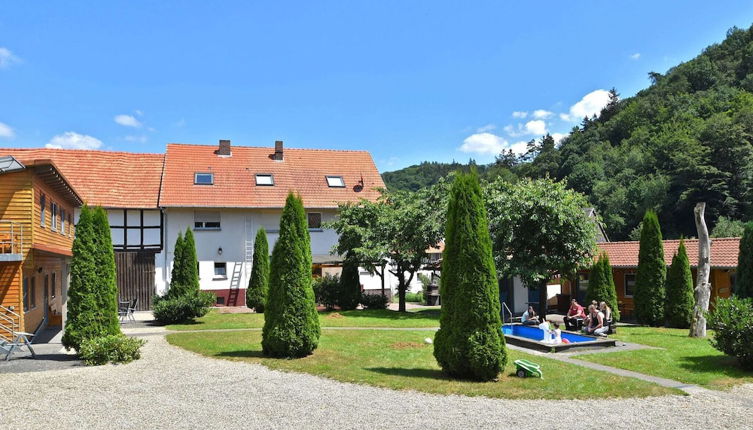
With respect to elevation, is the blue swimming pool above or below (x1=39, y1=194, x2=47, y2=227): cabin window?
below

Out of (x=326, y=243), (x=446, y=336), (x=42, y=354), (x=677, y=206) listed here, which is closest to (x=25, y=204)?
(x=42, y=354)

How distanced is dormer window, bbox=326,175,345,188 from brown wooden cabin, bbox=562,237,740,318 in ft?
49.2

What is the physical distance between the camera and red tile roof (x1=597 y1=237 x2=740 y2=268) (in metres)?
22.1

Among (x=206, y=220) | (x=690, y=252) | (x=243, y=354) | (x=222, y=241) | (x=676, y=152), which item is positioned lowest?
(x=243, y=354)

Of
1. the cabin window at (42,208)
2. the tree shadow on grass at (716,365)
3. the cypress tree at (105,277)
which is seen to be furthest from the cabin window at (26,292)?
the tree shadow on grass at (716,365)

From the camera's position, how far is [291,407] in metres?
9.13

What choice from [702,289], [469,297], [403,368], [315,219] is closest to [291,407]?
[403,368]

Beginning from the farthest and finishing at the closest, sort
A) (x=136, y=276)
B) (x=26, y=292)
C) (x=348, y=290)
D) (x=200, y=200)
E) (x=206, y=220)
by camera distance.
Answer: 1. (x=206, y=220)
2. (x=200, y=200)
3. (x=136, y=276)
4. (x=348, y=290)
5. (x=26, y=292)

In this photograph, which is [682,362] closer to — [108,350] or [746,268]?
[746,268]

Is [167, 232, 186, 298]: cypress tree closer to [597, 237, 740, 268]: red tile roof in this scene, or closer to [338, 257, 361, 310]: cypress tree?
[338, 257, 361, 310]: cypress tree

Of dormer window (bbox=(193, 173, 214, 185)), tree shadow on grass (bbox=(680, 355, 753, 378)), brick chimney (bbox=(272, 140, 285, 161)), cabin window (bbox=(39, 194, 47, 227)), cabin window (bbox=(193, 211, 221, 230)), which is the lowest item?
tree shadow on grass (bbox=(680, 355, 753, 378))

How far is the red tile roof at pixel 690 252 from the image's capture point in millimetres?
22125

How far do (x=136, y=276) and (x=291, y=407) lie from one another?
851 inches

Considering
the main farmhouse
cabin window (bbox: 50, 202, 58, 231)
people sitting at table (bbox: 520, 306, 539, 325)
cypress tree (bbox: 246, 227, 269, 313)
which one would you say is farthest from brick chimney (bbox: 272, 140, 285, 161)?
people sitting at table (bbox: 520, 306, 539, 325)
